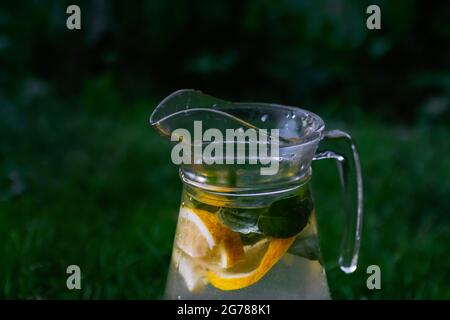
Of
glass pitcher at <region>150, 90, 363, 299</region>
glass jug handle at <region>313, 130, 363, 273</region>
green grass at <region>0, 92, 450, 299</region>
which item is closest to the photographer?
glass pitcher at <region>150, 90, 363, 299</region>

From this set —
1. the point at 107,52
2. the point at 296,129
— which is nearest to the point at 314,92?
the point at 107,52

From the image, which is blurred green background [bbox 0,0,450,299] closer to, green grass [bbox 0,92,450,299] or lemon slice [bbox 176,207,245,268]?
green grass [bbox 0,92,450,299]

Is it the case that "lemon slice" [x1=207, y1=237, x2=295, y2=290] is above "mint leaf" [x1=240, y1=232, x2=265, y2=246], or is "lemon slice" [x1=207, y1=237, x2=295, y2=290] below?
below

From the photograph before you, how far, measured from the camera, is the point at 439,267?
4.91 ft

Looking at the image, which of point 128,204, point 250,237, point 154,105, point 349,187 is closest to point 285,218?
point 250,237

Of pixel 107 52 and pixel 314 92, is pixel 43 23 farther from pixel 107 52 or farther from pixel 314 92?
pixel 314 92

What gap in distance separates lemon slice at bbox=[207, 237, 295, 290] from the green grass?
40 centimetres

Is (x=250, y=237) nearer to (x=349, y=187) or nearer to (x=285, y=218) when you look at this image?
A: (x=285, y=218)

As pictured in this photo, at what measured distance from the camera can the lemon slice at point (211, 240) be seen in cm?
83

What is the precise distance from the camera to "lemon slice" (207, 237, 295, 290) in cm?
83

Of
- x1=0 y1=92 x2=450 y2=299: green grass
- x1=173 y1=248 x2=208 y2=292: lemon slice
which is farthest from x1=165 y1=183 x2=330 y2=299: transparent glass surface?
x1=0 y1=92 x2=450 y2=299: green grass

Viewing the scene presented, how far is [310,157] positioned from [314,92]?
2316 millimetres

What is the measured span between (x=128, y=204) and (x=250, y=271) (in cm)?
108
